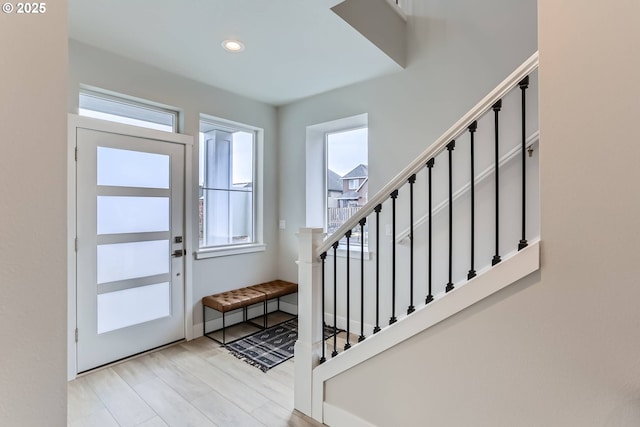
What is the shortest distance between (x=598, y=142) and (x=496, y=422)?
4.09 feet

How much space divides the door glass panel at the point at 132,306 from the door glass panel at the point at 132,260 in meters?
0.14

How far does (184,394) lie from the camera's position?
2264 millimetres

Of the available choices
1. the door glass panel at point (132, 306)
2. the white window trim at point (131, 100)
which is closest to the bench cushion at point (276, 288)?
the door glass panel at point (132, 306)

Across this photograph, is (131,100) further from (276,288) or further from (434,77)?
(434,77)

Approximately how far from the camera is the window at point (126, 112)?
2680 mm

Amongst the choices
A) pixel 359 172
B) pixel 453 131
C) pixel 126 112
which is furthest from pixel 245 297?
pixel 453 131

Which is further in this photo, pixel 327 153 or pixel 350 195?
pixel 327 153

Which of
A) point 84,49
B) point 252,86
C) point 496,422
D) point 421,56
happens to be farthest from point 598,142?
point 84,49

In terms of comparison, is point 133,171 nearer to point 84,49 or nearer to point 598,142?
point 84,49

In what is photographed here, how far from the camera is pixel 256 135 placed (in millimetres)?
4031

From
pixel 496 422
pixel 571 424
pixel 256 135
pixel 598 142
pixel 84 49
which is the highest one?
pixel 84 49

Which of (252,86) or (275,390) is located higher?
(252,86)

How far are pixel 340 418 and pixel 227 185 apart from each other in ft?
9.06

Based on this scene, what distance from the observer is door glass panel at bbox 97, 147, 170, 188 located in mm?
2658
